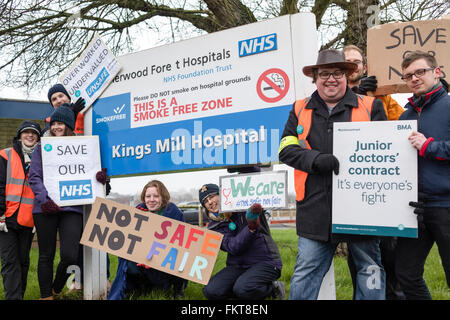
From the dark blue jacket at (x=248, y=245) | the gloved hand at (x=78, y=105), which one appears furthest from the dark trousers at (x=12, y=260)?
the dark blue jacket at (x=248, y=245)

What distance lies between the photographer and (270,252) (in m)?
4.16

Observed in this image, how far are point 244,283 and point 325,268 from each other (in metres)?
1.13

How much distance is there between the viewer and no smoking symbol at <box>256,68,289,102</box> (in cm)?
375

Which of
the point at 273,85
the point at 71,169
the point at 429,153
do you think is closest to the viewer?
the point at 429,153

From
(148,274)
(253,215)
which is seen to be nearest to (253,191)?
(253,215)

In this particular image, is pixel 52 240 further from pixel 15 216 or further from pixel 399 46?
pixel 399 46

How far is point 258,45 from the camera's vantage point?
154 inches

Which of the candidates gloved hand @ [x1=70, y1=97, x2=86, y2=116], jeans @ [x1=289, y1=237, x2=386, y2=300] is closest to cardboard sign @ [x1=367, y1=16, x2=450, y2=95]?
jeans @ [x1=289, y1=237, x2=386, y2=300]

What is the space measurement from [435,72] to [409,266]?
1183mm

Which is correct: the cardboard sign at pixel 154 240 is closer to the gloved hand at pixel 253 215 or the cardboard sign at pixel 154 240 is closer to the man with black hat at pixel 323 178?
the gloved hand at pixel 253 215

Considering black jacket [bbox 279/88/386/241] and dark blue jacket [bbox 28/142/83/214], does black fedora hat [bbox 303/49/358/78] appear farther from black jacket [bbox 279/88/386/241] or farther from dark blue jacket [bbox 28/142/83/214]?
dark blue jacket [bbox 28/142/83/214]

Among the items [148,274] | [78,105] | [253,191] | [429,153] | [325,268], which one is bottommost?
[148,274]
